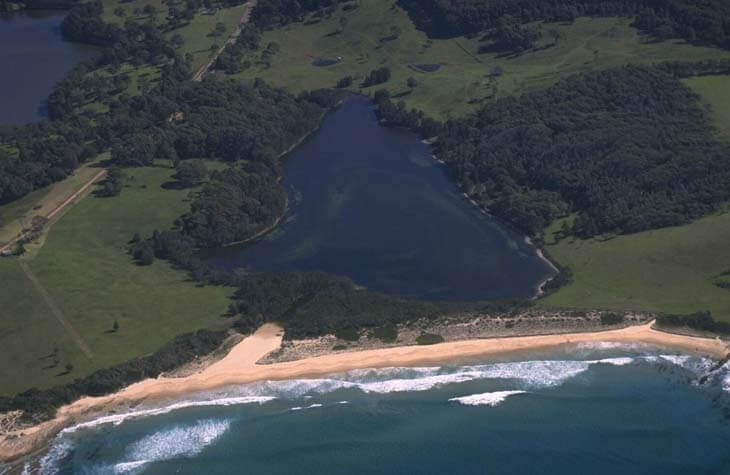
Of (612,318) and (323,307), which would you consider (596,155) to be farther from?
(323,307)

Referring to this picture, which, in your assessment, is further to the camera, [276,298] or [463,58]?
[463,58]

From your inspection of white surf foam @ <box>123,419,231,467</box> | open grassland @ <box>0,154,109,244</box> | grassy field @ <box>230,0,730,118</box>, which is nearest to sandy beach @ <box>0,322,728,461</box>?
white surf foam @ <box>123,419,231,467</box>

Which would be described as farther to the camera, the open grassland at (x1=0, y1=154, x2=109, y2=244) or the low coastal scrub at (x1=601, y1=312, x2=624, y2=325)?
the open grassland at (x1=0, y1=154, x2=109, y2=244)

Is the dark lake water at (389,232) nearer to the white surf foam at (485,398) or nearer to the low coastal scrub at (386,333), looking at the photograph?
the low coastal scrub at (386,333)

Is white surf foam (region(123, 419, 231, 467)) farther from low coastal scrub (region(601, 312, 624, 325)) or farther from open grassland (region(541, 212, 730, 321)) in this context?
low coastal scrub (region(601, 312, 624, 325))

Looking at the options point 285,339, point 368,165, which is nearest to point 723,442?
point 285,339

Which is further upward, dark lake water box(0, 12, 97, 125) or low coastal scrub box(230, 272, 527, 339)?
dark lake water box(0, 12, 97, 125)

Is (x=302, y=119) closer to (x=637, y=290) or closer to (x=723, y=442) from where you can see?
(x=637, y=290)
